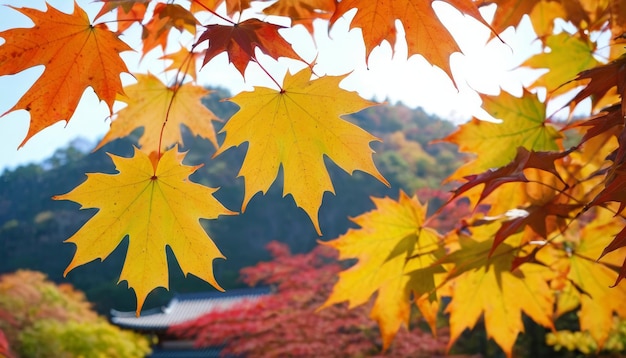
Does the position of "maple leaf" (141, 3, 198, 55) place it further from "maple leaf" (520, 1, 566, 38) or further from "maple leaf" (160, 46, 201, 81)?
"maple leaf" (520, 1, 566, 38)

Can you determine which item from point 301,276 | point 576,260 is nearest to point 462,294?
point 576,260

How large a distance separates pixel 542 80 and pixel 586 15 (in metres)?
0.13

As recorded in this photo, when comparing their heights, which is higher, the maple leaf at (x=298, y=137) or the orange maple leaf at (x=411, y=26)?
the orange maple leaf at (x=411, y=26)

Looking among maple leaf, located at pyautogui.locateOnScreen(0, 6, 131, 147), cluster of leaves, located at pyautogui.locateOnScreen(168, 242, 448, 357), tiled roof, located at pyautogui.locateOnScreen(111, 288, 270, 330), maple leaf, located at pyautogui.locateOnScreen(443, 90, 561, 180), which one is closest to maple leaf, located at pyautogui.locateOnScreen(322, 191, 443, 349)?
maple leaf, located at pyautogui.locateOnScreen(443, 90, 561, 180)

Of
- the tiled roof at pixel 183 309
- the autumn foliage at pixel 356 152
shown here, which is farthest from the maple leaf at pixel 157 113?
the tiled roof at pixel 183 309

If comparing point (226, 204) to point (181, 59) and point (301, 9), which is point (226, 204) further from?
point (301, 9)

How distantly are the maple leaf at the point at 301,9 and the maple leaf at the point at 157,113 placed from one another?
0.23 m

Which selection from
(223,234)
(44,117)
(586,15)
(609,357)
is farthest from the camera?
(223,234)

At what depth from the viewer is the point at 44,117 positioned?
1.84 ft

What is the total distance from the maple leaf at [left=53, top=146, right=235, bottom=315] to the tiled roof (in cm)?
925

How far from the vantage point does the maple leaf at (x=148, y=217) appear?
64 cm

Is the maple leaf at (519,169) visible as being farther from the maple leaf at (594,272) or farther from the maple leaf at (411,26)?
the maple leaf at (594,272)

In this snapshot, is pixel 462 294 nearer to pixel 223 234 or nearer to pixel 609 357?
pixel 609 357

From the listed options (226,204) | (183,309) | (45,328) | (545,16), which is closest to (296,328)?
(45,328)
